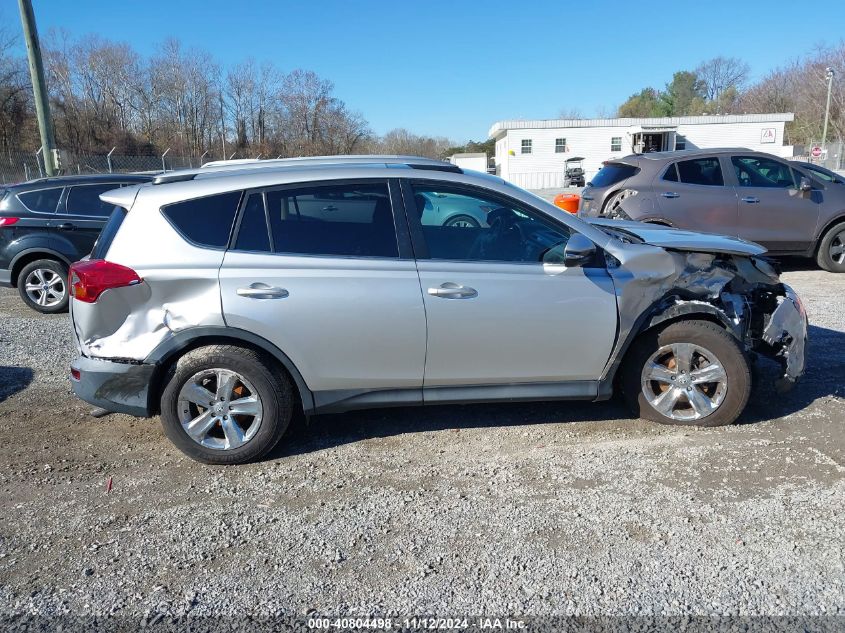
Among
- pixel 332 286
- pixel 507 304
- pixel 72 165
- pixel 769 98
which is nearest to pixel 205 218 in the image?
pixel 332 286

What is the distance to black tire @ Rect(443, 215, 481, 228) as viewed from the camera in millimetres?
4137

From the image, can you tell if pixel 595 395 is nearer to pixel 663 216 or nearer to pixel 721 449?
pixel 721 449

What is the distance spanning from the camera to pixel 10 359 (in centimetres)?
596

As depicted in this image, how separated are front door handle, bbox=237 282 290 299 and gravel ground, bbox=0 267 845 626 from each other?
103cm

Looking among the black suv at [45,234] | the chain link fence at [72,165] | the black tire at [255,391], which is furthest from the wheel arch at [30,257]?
the chain link fence at [72,165]

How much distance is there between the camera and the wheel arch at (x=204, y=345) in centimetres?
364

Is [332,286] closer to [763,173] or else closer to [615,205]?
[615,205]

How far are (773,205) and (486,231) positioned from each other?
6690 millimetres

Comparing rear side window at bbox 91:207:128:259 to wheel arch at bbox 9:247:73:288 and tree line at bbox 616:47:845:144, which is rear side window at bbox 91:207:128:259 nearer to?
wheel arch at bbox 9:247:73:288

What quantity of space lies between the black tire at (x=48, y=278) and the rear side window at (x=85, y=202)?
73 centimetres

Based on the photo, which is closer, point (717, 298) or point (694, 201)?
point (717, 298)

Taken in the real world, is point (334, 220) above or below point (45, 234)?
above

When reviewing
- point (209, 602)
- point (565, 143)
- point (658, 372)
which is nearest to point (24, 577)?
point (209, 602)

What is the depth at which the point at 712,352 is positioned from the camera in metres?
4.04
